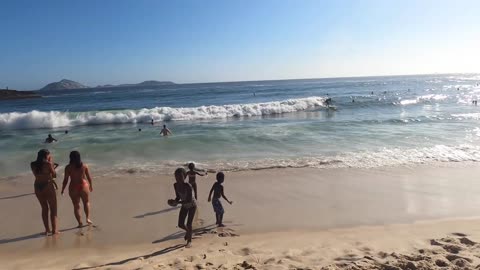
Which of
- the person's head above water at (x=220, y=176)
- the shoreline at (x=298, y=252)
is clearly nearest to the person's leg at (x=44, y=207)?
the shoreline at (x=298, y=252)

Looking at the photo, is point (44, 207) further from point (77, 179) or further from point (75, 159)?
point (75, 159)

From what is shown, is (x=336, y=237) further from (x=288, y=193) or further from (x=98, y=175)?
(x=98, y=175)

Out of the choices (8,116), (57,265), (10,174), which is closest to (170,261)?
(57,265)

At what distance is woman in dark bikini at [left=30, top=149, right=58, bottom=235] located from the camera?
673cm

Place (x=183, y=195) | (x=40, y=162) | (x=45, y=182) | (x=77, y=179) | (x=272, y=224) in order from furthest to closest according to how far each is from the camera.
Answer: (x=272, y=224)
(x=77, y=179)
(x=45, y=182)
(x=40, y=162)
(x=183, y=195)

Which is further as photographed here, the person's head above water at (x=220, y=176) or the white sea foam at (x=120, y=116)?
the white sea foam at (x=120, y=116)

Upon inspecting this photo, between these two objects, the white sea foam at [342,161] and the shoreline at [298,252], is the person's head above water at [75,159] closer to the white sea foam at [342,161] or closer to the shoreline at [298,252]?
the shoreline at [298,252]

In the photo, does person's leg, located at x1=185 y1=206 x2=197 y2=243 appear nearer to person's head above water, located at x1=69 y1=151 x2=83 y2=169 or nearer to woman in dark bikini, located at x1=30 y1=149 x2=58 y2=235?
person's head above water, located at x1=69 y1=151 x2=83 y2=169

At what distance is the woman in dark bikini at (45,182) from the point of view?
6727 mm

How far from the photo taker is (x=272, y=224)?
7.50 meters

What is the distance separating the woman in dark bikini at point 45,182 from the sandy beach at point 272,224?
0.40 m

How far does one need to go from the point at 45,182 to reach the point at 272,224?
13.3ft

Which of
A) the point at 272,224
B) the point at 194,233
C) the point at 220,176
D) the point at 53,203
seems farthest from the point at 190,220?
the point at 53,203

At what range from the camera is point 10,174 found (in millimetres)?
12523
